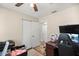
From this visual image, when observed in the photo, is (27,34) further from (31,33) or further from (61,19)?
(61,19)

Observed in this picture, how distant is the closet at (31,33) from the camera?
51.1 inches

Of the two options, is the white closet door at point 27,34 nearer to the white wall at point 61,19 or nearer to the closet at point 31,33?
the closet at point 31,33

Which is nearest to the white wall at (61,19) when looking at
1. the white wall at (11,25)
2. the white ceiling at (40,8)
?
the white ceiling at (40,8)

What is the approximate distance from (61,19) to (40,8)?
33 cm

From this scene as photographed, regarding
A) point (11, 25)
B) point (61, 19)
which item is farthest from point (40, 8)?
point (11, 25)

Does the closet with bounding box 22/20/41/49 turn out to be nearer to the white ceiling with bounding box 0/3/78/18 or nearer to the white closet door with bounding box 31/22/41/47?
the white closet door with bounding box 31/22/41/47

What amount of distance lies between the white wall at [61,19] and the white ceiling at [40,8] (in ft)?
0.20

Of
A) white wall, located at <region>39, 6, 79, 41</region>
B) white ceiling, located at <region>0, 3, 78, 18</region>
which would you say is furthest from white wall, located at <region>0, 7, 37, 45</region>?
white wall, located at <region>39, 6, 79, 41</region>

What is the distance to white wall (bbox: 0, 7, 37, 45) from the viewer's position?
1.19 meters

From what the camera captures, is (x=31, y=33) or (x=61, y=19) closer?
(x=61, y=19)

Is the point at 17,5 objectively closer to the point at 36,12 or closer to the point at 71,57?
the point at 36,12

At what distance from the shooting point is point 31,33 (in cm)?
134

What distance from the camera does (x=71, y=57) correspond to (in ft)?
3.87

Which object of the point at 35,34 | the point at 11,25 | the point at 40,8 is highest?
the point at 40,8
